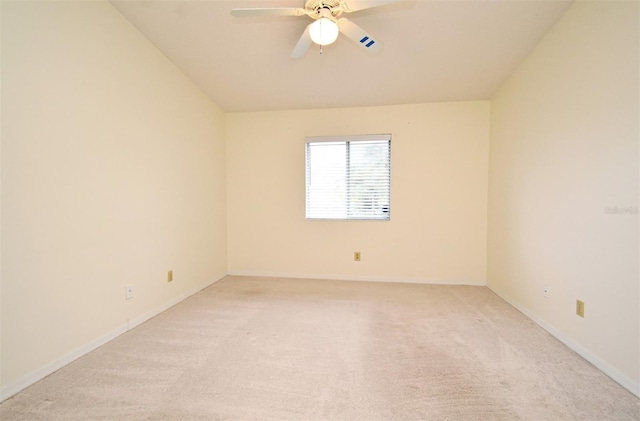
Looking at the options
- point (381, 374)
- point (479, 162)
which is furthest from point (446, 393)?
point (479, 162)

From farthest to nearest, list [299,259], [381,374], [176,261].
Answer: [299,259]
[176,261]
[381,374]

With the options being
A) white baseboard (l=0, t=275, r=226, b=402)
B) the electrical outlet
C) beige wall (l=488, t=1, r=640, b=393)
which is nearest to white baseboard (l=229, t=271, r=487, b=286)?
beige wall (l=488, t=1, r=640, b=393)

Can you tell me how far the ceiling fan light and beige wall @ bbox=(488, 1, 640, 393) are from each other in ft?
5.23

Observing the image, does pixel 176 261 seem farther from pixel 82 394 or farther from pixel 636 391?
pixel 636 391

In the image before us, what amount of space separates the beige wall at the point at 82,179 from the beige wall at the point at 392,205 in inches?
40.2

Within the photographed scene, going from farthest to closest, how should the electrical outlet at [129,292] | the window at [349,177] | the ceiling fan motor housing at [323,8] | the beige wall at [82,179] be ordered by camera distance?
the window at [349,177] → the electrical outlet at [129,292] → the ceiling fan motor housing at [323,8] → the beige wall at [82,179]

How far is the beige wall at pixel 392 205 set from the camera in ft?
10.6

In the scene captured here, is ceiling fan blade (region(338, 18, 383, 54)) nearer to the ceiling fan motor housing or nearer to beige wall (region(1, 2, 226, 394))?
the ceiling fan motor housing

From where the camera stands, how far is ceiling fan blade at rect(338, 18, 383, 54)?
165 centimetres

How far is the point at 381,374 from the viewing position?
151cm

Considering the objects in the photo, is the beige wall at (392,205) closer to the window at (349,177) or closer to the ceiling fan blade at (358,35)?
the window at (349,177)

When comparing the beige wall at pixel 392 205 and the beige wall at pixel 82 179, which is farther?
the beige wall at pixel 392 205

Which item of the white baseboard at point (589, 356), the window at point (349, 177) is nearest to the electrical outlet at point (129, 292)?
the window at point (349, 177)

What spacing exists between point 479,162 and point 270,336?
3.08 meters
